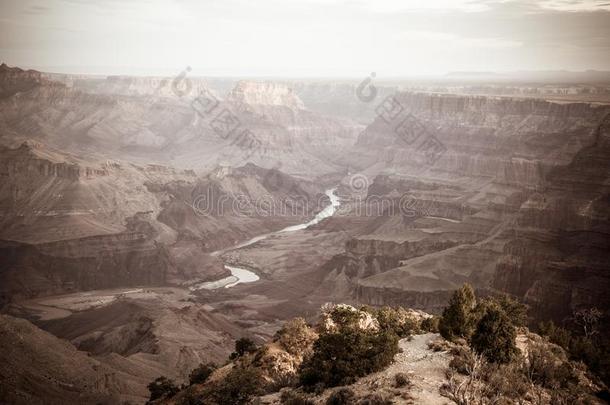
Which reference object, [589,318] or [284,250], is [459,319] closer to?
[589,318]

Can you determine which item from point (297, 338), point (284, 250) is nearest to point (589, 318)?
point (297, 338)

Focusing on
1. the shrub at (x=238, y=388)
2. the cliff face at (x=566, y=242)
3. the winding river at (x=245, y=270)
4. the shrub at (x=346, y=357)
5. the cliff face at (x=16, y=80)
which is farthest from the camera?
the cliff face at (x=16, y=80)

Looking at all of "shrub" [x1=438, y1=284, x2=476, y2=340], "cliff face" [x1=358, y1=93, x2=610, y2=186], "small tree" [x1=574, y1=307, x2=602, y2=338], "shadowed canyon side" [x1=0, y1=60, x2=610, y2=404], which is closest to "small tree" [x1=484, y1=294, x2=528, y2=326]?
"shadowed canyon side" [x1=0, y1=60, x2=610, y2=404]

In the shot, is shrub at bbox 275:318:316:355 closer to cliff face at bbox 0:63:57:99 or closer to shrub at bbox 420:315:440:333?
shrub at bbox 420:315:440:333

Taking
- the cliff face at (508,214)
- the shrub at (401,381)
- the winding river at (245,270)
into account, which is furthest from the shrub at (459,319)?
the winding river at (245,270)

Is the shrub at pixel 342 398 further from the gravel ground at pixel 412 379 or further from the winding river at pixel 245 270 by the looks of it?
the winding river at pixel 245 270

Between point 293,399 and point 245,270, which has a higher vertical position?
point 293,399

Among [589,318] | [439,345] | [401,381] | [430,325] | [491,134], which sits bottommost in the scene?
[589,318]
